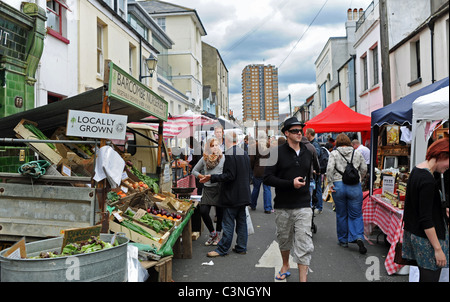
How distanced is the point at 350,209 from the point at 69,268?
15.9ft

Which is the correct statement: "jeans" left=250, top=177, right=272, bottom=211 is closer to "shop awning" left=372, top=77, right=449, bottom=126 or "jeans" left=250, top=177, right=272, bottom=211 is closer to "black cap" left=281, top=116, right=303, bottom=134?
"shop awning" left=372, top=77, right=449, bottom=126

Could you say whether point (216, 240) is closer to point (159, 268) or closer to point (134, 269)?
point (159, 268)

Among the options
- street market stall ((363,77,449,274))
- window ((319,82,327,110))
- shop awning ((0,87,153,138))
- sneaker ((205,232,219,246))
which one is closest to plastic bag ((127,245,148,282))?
shop awning ((0,87,153,138))

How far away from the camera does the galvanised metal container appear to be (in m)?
2.79

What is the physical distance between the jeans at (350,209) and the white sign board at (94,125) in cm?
400

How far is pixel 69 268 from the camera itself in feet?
9.39

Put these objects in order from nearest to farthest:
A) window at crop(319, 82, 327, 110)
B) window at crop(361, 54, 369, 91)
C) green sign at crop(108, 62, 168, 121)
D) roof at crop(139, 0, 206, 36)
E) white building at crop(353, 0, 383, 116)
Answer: green sign at crop(108, 62, 168, 121)
white building at crop(353, 0, 383, 116)
window at crop(361, 54, 369, 91)
roof at crop(139, 0, 206, 36)
window at crop(319, 82, 327, 110)

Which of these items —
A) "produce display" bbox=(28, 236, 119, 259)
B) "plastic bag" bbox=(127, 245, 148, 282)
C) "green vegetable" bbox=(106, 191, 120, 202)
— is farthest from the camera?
"green vegetable" bbox=(106, 191, 120, 202)

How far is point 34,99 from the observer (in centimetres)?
918

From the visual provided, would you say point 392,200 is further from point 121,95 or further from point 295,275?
point 121,95

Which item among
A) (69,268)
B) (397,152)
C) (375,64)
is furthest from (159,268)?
(375,64)

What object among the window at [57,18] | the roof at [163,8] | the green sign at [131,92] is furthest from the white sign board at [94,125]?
the roof at [163,8]
